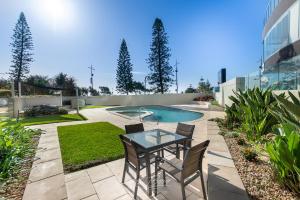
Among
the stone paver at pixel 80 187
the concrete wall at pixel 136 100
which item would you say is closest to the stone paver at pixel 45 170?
Result: the stone paver at pixel 80 187

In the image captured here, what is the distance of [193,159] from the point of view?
198 centimetres

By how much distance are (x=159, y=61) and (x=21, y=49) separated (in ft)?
58.8

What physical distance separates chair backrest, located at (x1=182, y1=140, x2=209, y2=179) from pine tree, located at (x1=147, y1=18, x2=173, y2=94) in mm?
19799

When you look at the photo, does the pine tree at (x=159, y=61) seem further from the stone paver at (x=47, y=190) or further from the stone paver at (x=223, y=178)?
the stone paver at (x=47, y=190)

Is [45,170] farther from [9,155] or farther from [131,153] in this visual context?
[131,153]

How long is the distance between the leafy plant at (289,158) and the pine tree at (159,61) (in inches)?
780

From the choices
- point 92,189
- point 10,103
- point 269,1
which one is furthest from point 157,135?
point 269,1

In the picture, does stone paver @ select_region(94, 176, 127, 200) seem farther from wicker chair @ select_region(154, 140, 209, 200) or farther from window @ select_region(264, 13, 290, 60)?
window @ select_region(264, 13, 290, 60)

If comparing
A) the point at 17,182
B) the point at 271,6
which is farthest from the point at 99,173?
the point at 271,6

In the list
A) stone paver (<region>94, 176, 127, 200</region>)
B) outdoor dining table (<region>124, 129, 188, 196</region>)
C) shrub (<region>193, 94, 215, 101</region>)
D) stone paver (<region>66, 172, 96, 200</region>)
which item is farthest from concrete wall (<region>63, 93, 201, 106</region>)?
stone paver (<region>94, 176, 127, 200</region>)

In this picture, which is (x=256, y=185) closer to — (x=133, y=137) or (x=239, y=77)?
(x=133, y=137)

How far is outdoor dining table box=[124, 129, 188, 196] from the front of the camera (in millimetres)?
2257

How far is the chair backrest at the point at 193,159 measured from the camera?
186 cm

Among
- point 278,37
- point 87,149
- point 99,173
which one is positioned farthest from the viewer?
point 278,37
